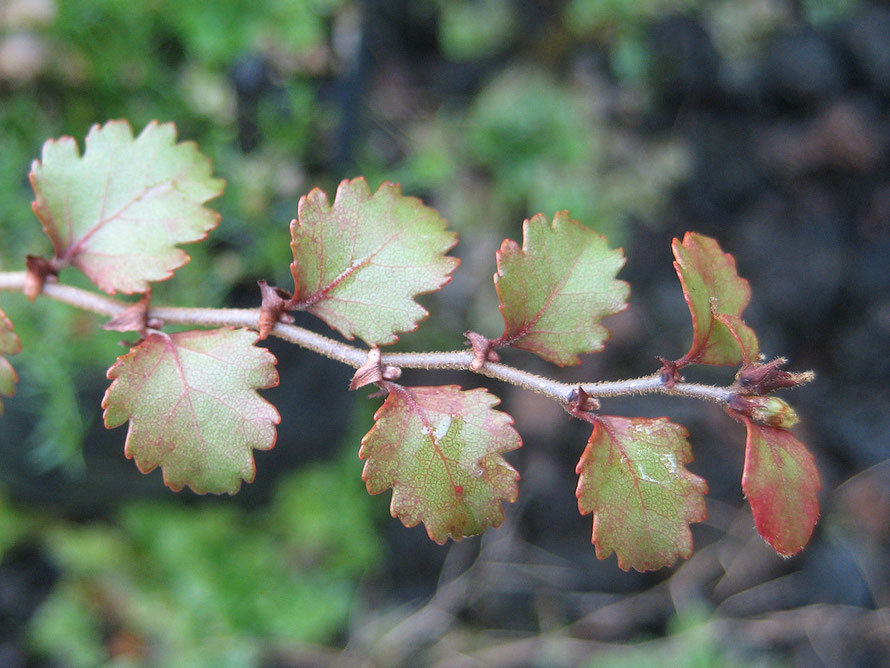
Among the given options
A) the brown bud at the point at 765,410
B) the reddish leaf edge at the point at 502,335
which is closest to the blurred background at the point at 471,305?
the reddish leaf edge at the point at 502,335

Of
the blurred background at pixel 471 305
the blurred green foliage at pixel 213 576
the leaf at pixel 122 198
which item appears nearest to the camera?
the leaf at pixel 122 198

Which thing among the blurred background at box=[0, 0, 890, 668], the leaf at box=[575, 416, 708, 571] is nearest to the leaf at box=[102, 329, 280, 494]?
the leaf at box=[575, 416, 708, 571]


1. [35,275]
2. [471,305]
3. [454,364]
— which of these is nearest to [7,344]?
[35,275]

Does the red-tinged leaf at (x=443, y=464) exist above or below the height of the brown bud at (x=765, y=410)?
below

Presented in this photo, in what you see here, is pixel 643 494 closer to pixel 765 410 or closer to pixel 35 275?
pixel 765 410

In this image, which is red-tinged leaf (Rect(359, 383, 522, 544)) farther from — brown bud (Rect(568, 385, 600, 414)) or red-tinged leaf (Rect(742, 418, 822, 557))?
red-tinged leaf (Rect(742, 418, 822, 557))

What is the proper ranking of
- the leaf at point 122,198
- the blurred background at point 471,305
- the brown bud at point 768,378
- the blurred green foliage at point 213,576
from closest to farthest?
1. the brown bud at point 768,378
2. the leaf at point 122,198
3. the blurred background at point 471,305
4. the blurred green foliage at point 213,576

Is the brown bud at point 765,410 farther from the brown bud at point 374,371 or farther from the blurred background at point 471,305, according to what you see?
the blurred background at point 471,305
